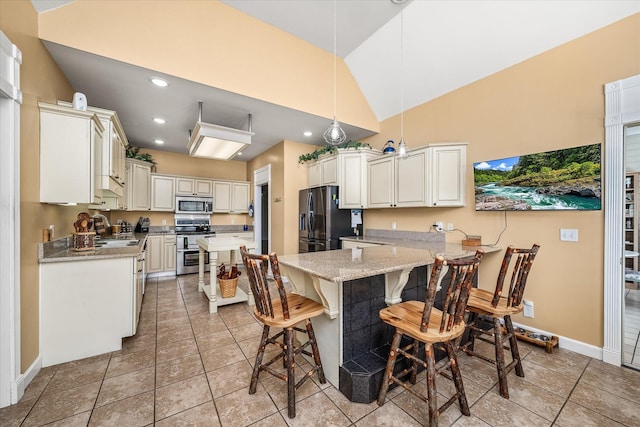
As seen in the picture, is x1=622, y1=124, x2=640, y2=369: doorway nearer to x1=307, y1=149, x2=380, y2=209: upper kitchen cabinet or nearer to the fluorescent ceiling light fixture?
x1=307, y1=149, x2=380, y2=209: upper kitchen cabinet

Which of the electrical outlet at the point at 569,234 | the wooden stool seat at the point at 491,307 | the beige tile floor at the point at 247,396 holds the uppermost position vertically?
the electrical outlet at the point at 569,234

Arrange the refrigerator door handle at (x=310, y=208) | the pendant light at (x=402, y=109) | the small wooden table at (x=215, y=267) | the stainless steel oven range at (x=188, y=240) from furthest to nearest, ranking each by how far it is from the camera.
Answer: the stainless steel oven range at (x=188, y=240) < the refrigerator door handle at (x=310, y=208) < the small wooden table at (x=215, y=267) < the pendant light at (x=402, y=109)

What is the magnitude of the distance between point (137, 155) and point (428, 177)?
5.37 metres

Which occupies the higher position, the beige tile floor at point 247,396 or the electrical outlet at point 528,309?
the electrical outlet at point 528,309

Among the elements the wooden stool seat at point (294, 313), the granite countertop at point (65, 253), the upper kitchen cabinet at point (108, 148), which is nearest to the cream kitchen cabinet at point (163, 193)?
the upper kitchen cabinet at point (108, 148)

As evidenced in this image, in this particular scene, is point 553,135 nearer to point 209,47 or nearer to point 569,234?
point 569,234

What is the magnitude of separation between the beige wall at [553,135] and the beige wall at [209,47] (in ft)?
6.24

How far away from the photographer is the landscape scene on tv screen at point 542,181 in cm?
228

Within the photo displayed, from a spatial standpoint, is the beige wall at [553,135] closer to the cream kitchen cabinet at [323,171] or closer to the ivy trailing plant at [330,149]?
the ivy trailing plant at [330,149]

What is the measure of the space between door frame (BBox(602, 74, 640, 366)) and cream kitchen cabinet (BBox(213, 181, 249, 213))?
595 centimetres

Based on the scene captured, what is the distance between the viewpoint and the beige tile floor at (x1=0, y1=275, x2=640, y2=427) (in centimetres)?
156

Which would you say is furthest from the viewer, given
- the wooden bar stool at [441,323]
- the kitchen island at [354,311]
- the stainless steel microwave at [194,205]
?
the stainless steel microwave at [194,205]

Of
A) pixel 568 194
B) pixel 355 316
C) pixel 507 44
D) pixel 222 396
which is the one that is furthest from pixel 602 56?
pixel 222 396

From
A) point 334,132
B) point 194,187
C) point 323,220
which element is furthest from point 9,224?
point 194,187
